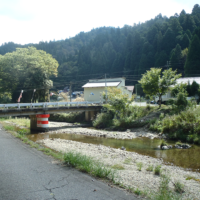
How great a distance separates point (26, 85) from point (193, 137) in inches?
1459

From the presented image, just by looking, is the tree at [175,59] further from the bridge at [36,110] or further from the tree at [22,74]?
the tree at [22,74]

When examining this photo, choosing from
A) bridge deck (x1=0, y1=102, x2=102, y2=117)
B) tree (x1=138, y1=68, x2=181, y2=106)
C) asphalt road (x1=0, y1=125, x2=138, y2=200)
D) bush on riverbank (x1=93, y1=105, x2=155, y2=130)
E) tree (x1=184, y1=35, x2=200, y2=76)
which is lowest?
bush on riverbank (x1=93, y1=105, x2=155, y2=130)

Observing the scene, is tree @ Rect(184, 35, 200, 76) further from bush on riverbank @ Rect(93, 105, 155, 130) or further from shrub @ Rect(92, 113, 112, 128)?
shrub @ Rect(92, 113, 112, 128)

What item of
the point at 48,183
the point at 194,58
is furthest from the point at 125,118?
the point at 194,58

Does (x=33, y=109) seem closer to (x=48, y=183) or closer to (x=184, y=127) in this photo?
(x=184, y=127)

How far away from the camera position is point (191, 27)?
8488 centimetres

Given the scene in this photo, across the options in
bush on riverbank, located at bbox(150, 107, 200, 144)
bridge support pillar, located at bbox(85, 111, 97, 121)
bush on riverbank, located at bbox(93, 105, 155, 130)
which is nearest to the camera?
bush on riverbank, located at bbox(150, 107, 200, 144)

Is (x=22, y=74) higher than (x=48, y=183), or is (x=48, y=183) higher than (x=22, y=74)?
(x=22, y=74)

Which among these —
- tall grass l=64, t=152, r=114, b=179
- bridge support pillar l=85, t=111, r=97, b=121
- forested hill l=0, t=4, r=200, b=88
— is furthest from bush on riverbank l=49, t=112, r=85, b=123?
forested hill l=0, t=4, r=200, b=88

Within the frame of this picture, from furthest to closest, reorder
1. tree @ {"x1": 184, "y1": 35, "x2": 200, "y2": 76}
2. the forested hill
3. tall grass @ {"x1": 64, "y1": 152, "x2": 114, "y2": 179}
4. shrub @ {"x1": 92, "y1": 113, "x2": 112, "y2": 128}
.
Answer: the forested hill < tree @ {"x1": 184, "y1": 35, "x2": 200, "y2": 76} < shrub @ {"x1": 92, "y1": 113, "x2": 112, "y2": 128} < tall grass @ {"x1": 64, "y1": 152, "x2": 114, "y2": 179}

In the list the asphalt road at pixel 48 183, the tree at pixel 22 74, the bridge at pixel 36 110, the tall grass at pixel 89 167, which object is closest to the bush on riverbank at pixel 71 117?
the bridge at pixel 36 110

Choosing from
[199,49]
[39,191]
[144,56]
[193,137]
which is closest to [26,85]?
[193,137]

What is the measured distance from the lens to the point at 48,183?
654cm

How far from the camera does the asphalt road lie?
5562 millimetres
